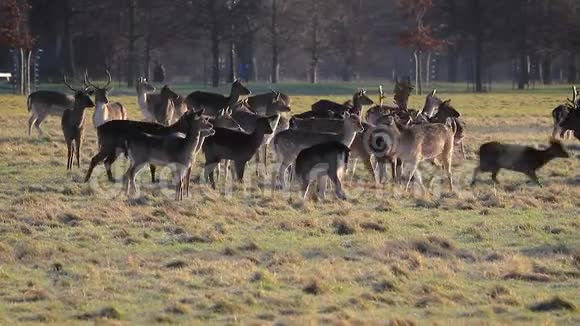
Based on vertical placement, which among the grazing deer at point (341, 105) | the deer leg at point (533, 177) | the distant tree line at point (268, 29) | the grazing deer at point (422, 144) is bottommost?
the deer leg at point (533, 177)

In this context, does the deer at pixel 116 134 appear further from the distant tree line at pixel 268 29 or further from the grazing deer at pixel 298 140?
the distant tree line at pixel 268 29

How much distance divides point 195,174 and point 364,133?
10.2ft

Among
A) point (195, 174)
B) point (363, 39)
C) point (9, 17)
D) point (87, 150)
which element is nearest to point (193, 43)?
point (363, 39)

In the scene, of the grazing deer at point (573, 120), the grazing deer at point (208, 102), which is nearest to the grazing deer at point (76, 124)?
the grazing deer at point (208, 102)

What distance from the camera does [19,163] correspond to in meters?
19.9

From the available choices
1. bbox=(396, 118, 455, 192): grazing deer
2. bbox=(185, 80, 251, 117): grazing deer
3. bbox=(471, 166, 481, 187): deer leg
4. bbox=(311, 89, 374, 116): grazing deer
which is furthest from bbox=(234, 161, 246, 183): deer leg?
bbox=(185, 80, 251, 117): grazing deer

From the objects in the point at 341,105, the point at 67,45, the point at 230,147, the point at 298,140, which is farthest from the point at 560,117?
the point at 67,45

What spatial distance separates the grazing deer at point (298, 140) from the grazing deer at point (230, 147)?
1.09ft

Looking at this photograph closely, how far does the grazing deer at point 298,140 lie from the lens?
16.5 metres

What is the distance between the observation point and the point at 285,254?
36.5 feet

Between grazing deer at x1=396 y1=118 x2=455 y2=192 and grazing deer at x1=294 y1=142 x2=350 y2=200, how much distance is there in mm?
1644

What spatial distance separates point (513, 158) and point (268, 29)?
158 feet

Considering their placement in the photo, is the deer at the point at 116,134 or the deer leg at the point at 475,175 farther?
the deer leg at the point at 475,175

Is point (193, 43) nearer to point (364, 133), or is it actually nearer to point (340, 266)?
point (364, 133)
